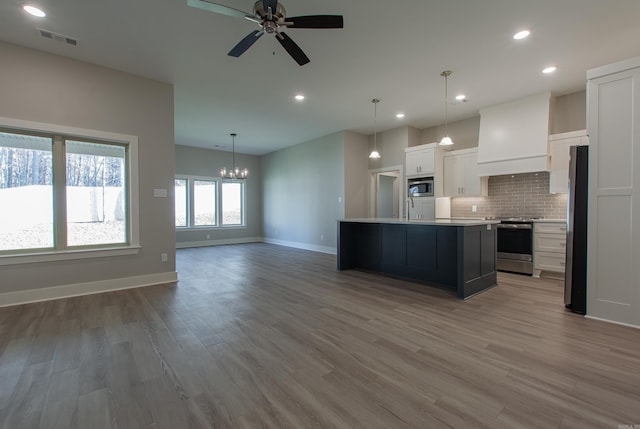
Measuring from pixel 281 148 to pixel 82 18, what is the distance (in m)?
6.42

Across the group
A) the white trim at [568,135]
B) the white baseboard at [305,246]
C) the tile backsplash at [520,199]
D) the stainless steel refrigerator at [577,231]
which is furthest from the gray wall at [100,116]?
the white trim at [568,135]

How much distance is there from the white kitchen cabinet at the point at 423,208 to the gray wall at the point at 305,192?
1.73m

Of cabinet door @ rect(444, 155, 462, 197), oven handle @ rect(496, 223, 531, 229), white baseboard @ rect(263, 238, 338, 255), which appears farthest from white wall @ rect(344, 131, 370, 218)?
oven handle @ rect(496, 223, 531, 229)

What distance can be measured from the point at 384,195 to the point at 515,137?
3755 mm

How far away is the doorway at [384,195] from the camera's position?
25.0ft

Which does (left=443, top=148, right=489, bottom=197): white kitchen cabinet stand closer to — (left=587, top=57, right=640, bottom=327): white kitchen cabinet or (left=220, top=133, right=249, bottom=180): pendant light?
(left=587, top=57, right=640, bottom=327): white kitchen cabinet

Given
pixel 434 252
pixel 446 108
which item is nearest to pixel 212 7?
pixel 434 252

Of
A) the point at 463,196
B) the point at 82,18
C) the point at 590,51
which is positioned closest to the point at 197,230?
the point at 82,18

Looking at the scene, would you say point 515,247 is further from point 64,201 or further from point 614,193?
point 64,201

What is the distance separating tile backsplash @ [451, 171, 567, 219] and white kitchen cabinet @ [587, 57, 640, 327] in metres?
2.41

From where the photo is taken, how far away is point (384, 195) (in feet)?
27.5

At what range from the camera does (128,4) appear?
2723 millimetres

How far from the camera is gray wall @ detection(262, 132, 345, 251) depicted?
7.43 meters

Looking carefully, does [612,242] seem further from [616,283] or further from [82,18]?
[82,18]
